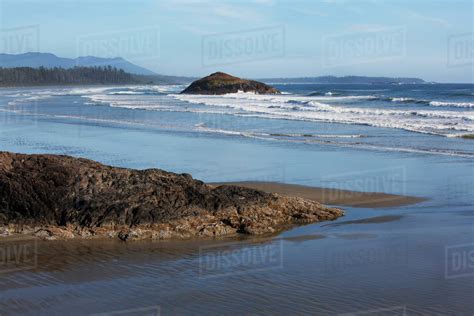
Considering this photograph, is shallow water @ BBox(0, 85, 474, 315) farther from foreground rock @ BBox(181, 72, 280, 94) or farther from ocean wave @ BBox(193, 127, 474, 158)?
foreground rock @ BBox(181, 72, 280, 94)

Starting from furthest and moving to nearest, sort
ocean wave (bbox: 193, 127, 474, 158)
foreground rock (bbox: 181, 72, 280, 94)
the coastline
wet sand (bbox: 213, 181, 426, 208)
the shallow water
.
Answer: foreground rock (bbox: 181, 72, 280, 94) → ocean wave (bbox: 193, 127, 474, 158) → wet sand (bbox: 213, 181, 426, 208) → the coastline → the shallow water

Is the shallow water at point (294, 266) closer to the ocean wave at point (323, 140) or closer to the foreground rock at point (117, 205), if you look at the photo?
the foreground rock at point (117, 205)

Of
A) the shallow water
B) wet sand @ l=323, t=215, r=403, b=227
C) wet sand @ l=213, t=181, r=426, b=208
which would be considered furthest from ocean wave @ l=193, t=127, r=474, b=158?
wet sand @ l=323, t=215, r=403, b=227

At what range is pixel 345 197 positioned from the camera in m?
14.0

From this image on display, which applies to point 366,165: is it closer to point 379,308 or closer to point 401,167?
point 401,167

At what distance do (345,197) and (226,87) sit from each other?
289ft

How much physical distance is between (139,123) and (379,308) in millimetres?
28215

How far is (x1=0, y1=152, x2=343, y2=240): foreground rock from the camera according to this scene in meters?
10.5

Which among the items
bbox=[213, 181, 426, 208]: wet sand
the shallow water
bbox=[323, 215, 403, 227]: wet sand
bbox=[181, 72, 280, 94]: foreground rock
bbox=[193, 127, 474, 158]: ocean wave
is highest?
bbox=[181, 72, 280, 94]: foreground rock

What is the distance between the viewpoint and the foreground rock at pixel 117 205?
10.5m

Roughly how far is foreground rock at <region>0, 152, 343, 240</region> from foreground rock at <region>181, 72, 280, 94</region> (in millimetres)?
88496

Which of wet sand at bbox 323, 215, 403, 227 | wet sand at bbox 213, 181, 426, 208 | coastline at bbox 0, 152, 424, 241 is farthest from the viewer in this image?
wet sand at bbox 213, 181, 426, 208

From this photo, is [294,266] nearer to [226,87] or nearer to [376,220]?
[376,220]

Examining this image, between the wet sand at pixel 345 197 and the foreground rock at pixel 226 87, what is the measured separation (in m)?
84.9
